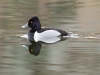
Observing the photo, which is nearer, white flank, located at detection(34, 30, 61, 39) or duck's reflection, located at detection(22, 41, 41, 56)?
duck's reflection, located at detection(22, 41, 41, 56)

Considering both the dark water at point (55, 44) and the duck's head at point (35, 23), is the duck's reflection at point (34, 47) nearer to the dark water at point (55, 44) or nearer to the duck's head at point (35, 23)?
the dark water at point (55, 44)

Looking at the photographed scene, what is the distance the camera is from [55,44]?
11.5 meters

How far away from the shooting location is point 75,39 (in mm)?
12008

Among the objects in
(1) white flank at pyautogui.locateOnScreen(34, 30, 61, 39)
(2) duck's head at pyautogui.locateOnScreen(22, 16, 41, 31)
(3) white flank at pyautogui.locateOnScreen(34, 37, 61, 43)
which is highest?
(2) duck's head at pyautogui.locateOnScreen(22, 16, 41, 31)

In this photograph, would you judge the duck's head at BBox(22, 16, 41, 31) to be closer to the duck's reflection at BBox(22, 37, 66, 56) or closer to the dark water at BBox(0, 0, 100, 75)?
the dark water at BBox(0, 0, 100, 75)

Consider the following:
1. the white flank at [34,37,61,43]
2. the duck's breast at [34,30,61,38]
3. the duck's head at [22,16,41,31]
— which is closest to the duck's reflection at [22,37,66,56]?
the white flank at [34,37,61,43]

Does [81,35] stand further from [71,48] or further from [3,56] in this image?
[3,56]

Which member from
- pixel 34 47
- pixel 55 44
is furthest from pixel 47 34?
pixel 34 47

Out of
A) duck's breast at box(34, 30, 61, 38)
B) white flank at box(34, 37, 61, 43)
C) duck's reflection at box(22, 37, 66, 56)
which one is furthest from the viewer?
duck's breast at box(34, 30, 61, 38)

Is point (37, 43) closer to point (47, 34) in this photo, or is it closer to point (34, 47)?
point (34, 47)

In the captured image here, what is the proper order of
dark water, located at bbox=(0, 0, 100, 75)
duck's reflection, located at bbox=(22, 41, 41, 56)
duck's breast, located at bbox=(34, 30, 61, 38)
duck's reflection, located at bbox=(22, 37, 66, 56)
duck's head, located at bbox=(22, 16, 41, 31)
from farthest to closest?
duck's head, located at bbox=(22, 16, 41, 31) → duck's breast, located at bbox=(34, 30, 61, 38) → duck's reflection, located at bbox=(22, 37, 66, 56) → duck's reflection, located at bbox=(22, 41, 41, 56) → dark water, located at bbox=(0, 0, 100, 75)

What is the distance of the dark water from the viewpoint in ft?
28.9

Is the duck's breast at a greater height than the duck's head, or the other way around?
the duck's head

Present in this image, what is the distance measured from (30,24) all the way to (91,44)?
262 cm
